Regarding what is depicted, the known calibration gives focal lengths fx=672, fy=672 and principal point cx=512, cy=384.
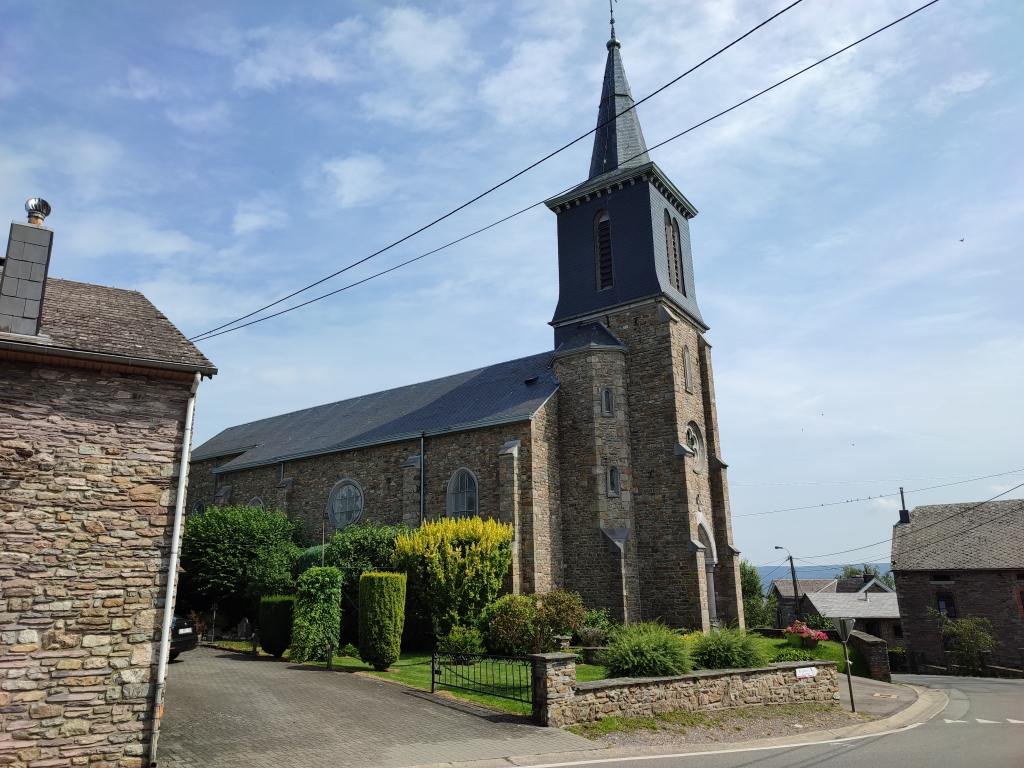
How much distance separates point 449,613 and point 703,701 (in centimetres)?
781

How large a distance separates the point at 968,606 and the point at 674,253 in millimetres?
27363

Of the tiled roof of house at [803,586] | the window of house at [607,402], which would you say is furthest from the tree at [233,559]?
the tiled roof of house at [803,586]

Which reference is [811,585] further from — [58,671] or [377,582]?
[58,671]

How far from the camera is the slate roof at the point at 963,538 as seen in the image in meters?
37.3

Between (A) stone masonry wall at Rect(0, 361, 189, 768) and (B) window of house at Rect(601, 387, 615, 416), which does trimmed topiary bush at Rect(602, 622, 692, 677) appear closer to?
(A) stone masonry wall at Rect(0, 361, 189, 768)

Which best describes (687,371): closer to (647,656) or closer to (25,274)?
(647,656)

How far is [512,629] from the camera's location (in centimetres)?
1727

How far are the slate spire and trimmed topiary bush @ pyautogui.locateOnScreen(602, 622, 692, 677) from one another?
1936cm

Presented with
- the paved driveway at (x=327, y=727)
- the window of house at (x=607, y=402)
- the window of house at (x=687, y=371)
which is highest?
the window of house at (x=687, y=371)

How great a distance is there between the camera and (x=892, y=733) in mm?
13305

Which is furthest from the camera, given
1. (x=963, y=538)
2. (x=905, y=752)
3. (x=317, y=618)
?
(x=963, y=538)

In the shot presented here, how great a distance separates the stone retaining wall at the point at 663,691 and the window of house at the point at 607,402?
10215 mm

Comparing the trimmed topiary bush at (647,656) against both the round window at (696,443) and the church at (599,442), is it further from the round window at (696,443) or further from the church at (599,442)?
the round window at (696,443)

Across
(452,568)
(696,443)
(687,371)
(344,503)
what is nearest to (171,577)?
(452,568)
